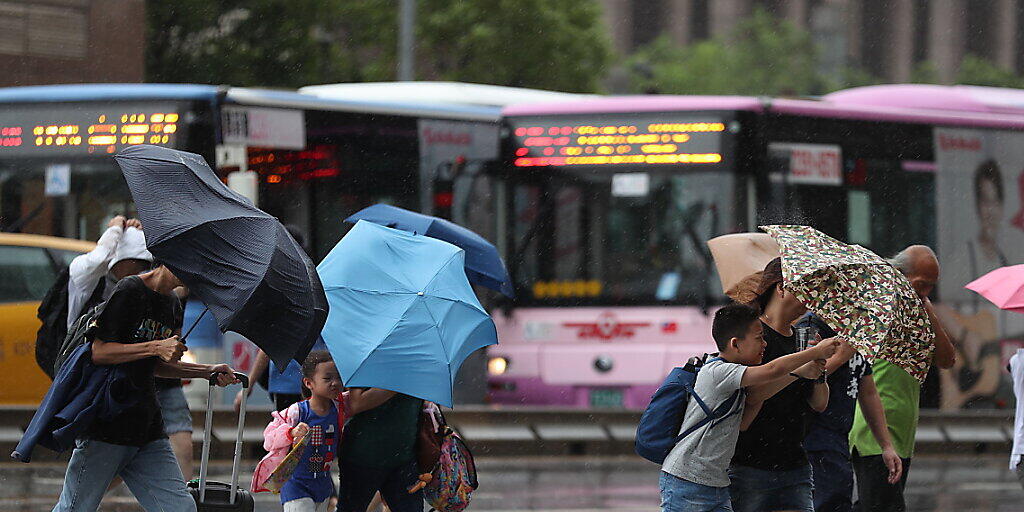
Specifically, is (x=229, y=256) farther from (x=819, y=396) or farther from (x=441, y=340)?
(x=819, y=396)

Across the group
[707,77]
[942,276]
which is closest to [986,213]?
[942,276]

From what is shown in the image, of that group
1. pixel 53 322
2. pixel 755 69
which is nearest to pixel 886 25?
pixel 755 69

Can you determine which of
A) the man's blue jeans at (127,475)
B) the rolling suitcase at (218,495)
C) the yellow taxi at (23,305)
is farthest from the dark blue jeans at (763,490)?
the yellow taxi at (23,305)

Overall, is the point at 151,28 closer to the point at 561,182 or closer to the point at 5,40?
the point at 5,40

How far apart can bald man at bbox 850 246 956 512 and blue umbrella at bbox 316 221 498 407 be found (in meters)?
1.83

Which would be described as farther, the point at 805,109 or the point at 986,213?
the point at 986,213

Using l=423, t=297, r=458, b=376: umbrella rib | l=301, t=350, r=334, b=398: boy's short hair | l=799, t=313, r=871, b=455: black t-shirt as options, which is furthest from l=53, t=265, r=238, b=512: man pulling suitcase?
l=799, t=313, r=871, b=455: black t-shirt

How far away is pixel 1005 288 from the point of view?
25.6 ft

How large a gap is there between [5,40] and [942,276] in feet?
48.5

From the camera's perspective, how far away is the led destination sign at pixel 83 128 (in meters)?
14.4

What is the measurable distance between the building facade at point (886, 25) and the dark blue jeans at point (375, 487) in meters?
74.5

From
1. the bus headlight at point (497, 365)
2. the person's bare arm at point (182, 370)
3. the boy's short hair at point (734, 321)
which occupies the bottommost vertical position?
the bus headlight at point (497, 365)

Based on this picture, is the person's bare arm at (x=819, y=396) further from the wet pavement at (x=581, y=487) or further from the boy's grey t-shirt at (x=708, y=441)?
the wet pavement at (x=581, y=487)

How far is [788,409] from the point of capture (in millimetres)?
6512
